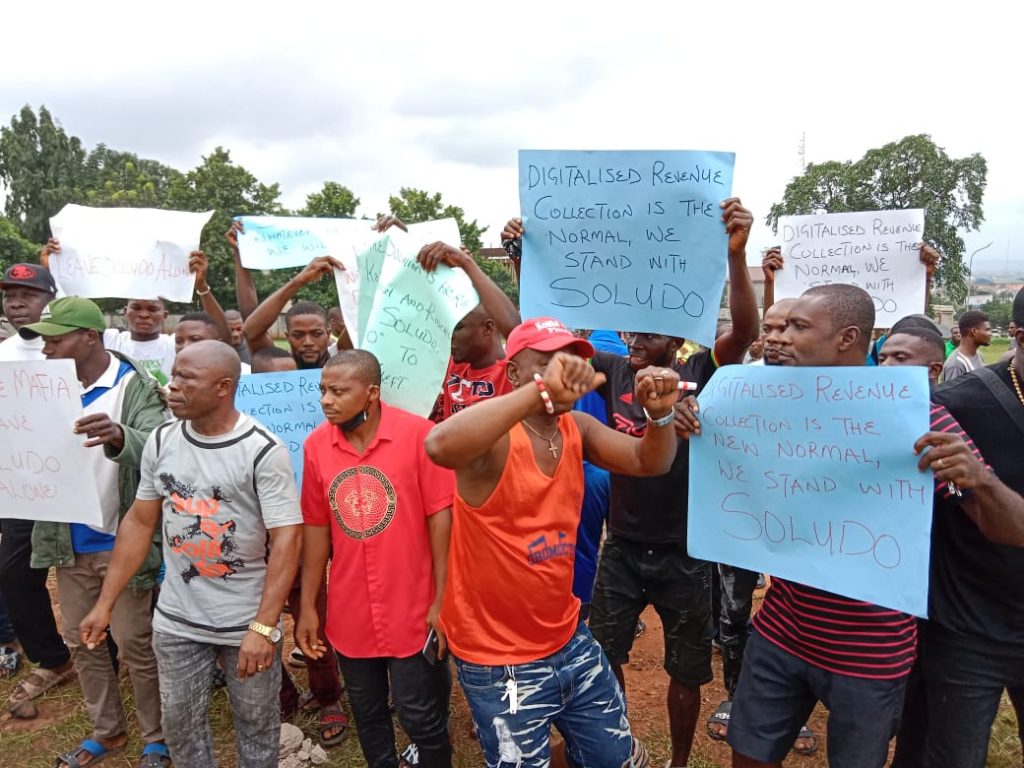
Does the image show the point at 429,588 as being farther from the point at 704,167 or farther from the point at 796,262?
the point at 796,262

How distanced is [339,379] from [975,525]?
2461mm

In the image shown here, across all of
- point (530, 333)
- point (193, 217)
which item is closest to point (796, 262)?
point (530, 333)

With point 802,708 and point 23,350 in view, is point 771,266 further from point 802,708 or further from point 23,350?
point 23,350

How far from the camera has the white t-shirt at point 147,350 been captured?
16.1 ft

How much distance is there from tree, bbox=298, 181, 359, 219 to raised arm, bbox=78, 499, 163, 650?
3049 cm

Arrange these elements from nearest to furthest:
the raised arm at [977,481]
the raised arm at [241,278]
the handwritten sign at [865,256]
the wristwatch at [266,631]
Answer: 1. the raised arm at [977,481]
2. the wristwatch at [266,631]
3. the handwritten sign at [865,256]
4. the raised arm at [241,278]

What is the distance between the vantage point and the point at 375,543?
2701 millimetres

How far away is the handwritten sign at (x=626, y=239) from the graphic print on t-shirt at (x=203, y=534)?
1722 millimetres

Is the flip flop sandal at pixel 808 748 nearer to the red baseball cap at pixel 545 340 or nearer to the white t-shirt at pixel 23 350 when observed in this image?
the red baseball cap at pixel 545 340

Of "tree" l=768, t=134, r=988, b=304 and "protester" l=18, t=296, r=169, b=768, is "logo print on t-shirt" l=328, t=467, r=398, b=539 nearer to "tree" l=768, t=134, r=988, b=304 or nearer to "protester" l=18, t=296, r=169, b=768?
"protester" l=18, t=296, r=169, b=768

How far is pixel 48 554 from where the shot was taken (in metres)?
3.34

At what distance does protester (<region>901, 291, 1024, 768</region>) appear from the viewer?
7.08 ft

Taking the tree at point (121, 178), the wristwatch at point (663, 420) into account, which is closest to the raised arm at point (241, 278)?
the wristwatch at point (663, 420)

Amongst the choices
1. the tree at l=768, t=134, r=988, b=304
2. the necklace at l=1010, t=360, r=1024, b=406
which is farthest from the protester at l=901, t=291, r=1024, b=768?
the tree at l=768, t=134, r=988, b=304
